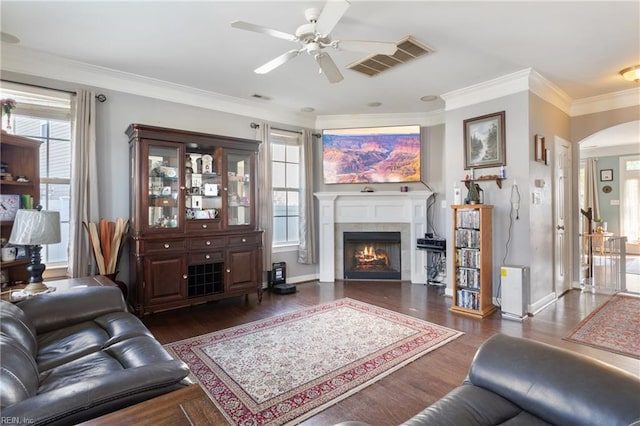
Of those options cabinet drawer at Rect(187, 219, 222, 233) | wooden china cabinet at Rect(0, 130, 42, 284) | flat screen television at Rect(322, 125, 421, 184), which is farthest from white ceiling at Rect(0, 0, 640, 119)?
cabinet drawer at Rect(187, 219, 222, 233)

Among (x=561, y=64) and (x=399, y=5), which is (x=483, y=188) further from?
(x=399, y=5)

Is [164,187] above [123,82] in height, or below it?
below

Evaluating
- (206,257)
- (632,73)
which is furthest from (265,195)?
(632,73)

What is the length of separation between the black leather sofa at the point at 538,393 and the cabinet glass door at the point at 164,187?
11.1 feet

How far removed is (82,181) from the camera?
351 cm

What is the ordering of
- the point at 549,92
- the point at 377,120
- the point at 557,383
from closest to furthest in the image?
the point at 557,383
the point at 549,92
the point at 377,120

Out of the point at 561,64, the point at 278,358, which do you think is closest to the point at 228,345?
the point at 278,358

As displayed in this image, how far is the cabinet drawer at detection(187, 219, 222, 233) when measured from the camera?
12.7 feet

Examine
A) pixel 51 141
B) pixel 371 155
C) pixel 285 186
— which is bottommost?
pixel 285 186

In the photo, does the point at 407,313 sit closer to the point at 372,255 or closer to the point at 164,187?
the point at 372,255

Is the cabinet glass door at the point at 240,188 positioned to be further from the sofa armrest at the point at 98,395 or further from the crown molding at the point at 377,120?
the sofa armrest at the point at 98,395

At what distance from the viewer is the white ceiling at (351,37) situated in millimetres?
2533

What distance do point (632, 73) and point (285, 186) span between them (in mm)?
4633

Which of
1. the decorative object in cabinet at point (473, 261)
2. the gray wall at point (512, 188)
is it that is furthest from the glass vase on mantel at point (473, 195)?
the gray wall at point (512, 188)
